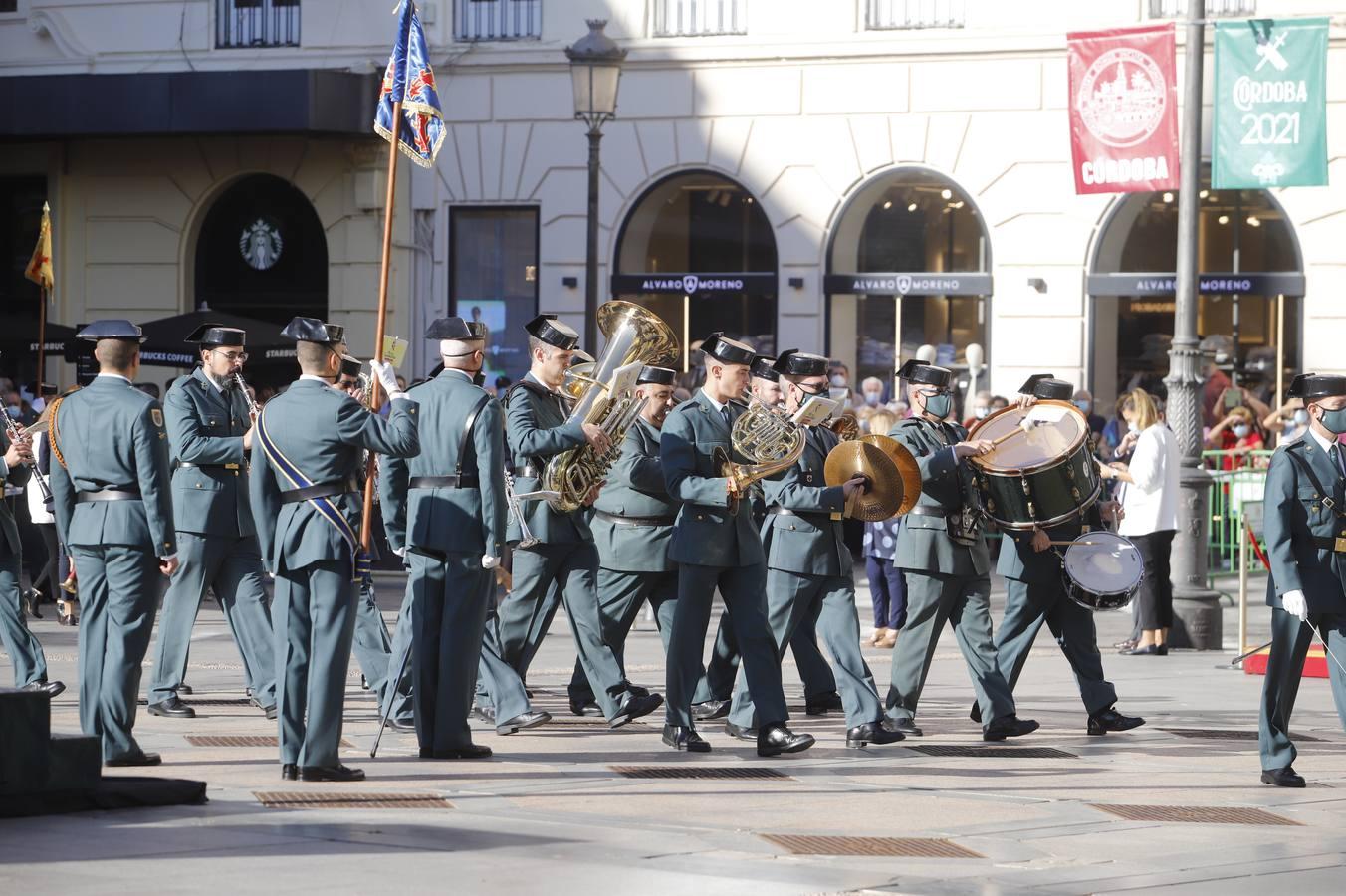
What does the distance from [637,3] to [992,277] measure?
5321 mm

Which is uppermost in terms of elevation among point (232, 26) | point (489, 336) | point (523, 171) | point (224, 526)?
point (232, 26)

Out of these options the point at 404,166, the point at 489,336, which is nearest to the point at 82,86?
the point at 404,166

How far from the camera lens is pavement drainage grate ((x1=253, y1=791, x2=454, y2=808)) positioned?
881 cm

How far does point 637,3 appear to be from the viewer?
90.0ft

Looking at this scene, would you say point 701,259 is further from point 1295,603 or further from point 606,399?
point 1295,603

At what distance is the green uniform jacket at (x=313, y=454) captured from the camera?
9461 mm

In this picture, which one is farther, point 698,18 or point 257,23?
point 257,23

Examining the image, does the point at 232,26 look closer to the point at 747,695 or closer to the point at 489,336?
the point at 489,336

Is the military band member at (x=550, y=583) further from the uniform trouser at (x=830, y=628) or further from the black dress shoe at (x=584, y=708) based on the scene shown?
the uniform trouser at (x=830, y=628)

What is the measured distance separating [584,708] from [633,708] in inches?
22.1

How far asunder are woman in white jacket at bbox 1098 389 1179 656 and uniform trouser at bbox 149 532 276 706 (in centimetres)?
663

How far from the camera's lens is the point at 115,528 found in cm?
1012

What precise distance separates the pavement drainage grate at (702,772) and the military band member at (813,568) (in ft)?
2.83

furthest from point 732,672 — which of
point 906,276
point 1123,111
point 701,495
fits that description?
point 906,276
